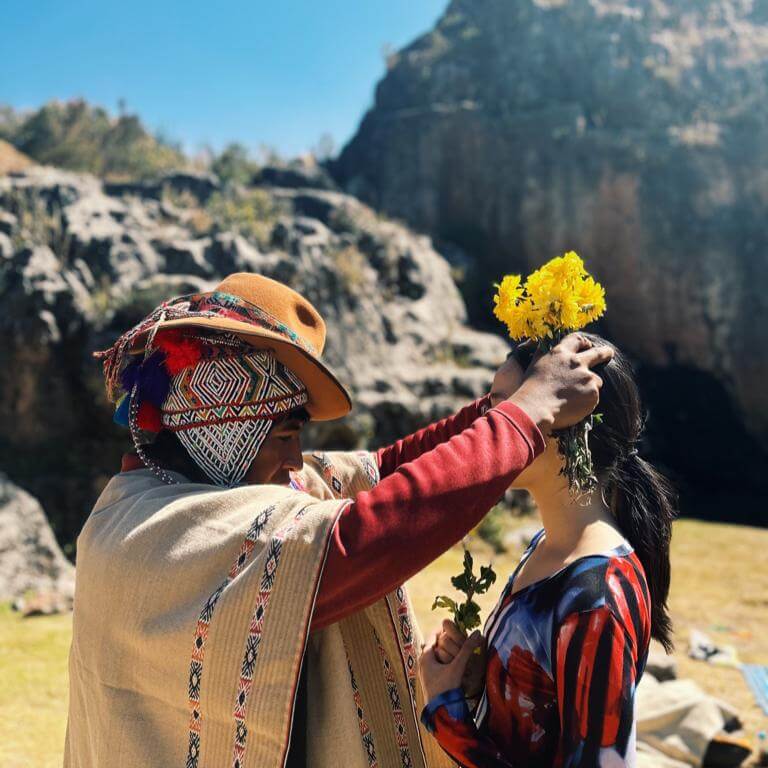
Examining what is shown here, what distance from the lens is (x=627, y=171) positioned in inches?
705

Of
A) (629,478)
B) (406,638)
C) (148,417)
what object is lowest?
(406,638)

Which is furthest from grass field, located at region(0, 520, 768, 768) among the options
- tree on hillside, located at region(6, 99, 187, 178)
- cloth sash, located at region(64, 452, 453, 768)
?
tree on hillside, located at region(6, 99, 187, 178)

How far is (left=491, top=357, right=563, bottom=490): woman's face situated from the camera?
1838 mm

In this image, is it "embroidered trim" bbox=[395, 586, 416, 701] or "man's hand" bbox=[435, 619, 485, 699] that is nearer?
"man's hand" bbox=[435, 619, 485, 699]

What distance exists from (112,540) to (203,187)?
1490 centimetres

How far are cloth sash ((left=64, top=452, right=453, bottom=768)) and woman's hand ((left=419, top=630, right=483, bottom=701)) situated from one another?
190 mm

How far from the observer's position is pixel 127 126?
76.6 ft

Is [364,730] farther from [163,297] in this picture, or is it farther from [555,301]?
[163,297]

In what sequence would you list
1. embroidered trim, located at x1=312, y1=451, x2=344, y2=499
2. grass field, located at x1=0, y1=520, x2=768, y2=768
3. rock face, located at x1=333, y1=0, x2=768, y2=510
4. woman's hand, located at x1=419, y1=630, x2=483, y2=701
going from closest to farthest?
woman's hand, located at x1=419, y1=630, x2=483, y2=701
embroidered trim, located at x1=312, y1=451, x2=344, y2=499
grass field, located at x1=0, y1=520, x2=768, y2=768
rock face, located at x1=333, y1=0, x2=768, y2=510

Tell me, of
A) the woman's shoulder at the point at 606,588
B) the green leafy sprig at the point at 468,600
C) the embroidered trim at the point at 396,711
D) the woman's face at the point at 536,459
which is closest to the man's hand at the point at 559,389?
the woman's face at the point at 536,459

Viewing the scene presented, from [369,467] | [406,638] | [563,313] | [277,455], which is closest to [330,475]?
[369,467]

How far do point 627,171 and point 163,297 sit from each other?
1230cm

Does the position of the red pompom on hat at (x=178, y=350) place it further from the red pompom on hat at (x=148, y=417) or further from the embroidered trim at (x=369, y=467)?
the embroidered trim at (x=369, y=467)

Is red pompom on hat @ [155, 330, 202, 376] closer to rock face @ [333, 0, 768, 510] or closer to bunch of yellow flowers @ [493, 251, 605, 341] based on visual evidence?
bunch of yellow flowers @ [493, 251, 605, 341]
